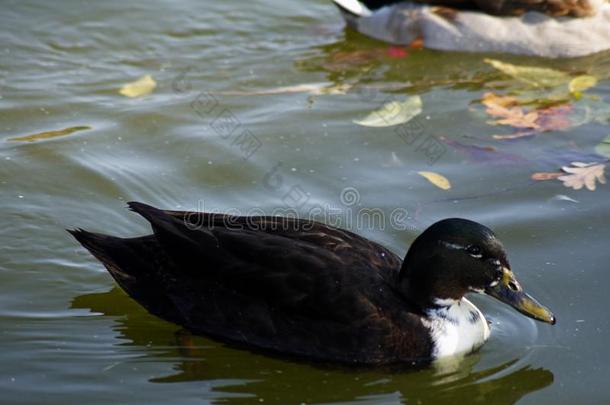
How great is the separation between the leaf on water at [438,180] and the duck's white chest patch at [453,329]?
1736 millimetres

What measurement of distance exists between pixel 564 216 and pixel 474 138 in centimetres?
135

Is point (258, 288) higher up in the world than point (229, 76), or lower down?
lower down

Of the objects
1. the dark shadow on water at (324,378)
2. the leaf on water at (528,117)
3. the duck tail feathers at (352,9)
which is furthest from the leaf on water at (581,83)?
the dark shadow on water at (324,378)

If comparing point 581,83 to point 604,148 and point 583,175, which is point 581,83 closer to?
point 604,148

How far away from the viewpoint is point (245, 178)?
747 cm

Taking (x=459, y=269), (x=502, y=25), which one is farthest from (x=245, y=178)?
(x=502, y=25)

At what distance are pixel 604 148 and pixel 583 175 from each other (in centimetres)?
52

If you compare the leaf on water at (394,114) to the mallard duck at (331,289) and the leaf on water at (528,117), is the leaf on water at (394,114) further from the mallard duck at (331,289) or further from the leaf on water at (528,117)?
the mallard duck at (331,289)

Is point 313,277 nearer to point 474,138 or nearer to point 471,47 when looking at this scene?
point 474,138

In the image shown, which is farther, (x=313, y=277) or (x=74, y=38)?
(x=74, y=38)

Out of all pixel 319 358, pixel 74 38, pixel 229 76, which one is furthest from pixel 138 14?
pixel 319 358

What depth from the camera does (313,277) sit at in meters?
5.50

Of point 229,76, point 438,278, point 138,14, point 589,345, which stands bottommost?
point 589,345

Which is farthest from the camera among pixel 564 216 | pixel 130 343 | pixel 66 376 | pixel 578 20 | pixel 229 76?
pixel 578 20
